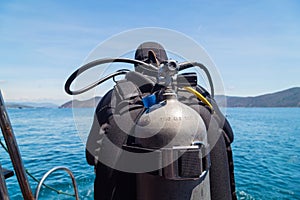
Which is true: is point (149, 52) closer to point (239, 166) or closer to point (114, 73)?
point (114, 73)

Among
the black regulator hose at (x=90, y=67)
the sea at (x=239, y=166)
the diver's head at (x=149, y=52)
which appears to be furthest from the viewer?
the sea at (x=239, y=166)

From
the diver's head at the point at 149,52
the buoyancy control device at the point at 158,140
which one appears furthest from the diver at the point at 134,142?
the diver's head at the point at 149,52

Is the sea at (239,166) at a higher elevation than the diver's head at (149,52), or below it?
below

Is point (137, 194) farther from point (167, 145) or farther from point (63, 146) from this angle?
point (63, 146)

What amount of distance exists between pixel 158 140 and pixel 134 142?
21 centimetres

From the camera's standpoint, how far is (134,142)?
139cm

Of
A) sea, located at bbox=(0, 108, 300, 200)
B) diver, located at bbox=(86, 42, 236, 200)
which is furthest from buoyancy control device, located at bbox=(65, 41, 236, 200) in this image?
sea, located at bbox=(0, 108, 300, 200)

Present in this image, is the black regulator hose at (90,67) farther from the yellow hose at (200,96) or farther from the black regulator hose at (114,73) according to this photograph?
the yellow hose at (200,96)

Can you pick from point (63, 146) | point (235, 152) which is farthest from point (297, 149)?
point (63, 146)

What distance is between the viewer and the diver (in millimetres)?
1245

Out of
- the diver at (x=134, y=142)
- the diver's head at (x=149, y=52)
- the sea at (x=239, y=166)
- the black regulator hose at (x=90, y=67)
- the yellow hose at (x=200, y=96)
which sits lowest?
the sea at (x=239, y=166)

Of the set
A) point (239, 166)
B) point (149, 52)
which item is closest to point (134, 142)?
point (149, 52)

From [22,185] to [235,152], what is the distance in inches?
377

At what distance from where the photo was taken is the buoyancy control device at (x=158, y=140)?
1.20m
